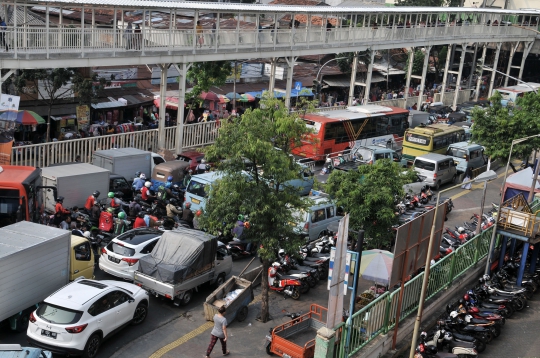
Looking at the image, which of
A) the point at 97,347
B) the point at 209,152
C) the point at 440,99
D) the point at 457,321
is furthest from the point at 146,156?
the point at 440,99

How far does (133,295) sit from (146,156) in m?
10.3

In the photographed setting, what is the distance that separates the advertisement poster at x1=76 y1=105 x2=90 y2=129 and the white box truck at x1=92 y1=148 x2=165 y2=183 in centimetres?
488

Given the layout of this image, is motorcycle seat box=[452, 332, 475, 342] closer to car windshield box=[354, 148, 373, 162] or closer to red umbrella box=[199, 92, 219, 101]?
car windshield box=[354, 148, 373, 162]

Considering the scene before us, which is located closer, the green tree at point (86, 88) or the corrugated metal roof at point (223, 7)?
the corrugated metal roof at point (223, 7)

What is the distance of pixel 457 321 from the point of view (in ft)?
51.5

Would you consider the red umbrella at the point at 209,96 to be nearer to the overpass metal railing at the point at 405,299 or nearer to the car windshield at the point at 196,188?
the car windshield at the point at 196,188

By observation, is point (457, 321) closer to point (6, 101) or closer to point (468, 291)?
point (468, 291)

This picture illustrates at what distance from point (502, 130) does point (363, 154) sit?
581 centimetres

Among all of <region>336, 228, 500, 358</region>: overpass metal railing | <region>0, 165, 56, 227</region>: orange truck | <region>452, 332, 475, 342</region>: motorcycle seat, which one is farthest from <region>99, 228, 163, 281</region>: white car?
<region>452, 332, 475, 342</region>: motorcycle seat

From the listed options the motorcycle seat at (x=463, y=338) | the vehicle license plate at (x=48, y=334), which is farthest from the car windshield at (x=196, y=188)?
the motorcycle seat at (x=463, y=338)

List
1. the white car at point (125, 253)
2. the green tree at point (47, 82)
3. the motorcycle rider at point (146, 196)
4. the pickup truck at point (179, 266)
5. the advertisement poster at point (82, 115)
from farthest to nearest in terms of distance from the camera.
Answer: the advertisement poster at point (82, 115), the green tree at point (47, 82), the motorcycle rider at point (146, 196), the white car at point (125, 253), the pickup truck at point (179, 266)

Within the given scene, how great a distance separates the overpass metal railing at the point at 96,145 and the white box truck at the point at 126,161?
0.83 meters

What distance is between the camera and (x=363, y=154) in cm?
2852

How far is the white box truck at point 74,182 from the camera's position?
66.4 ft
